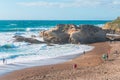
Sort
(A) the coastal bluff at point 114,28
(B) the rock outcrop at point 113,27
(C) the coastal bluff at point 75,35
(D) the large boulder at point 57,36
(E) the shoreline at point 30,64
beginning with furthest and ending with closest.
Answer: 1. (B) the rock outcrop at point 113,27
2. (A) the coastal bluff at point 114,28
3. (D) the large boulder at point 57,36
4. (C) the coastal bluff at point 75,35
5. (E) the shoreline at point 30,64

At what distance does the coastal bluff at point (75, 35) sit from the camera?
5291 cm

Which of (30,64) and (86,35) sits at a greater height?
(86,35)

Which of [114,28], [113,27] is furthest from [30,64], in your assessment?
[113,27]

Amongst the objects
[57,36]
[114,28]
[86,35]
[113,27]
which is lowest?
[114,28]

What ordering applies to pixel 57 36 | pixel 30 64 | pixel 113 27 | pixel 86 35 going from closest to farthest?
pixel 30 64, pixel 86 35, pixel 57 36, pixel 113 27

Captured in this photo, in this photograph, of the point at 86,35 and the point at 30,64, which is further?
the point at 86,35

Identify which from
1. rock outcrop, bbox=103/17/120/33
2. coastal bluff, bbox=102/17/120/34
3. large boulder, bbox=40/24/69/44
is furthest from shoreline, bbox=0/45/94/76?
rock outcrop, bbox=103/17/120/33

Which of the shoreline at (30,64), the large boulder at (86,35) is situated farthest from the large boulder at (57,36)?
the shoreline at (30,64)

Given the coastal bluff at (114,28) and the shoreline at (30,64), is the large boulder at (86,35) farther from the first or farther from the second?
the coastal bluff at (114,28)

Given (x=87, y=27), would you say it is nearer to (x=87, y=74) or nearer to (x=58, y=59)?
(x=58, y=59)

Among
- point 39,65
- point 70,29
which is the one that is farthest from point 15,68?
point 70,29

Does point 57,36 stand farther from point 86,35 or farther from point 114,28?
point 114,28

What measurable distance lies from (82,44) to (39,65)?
22.4 m

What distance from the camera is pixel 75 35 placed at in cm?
5288
